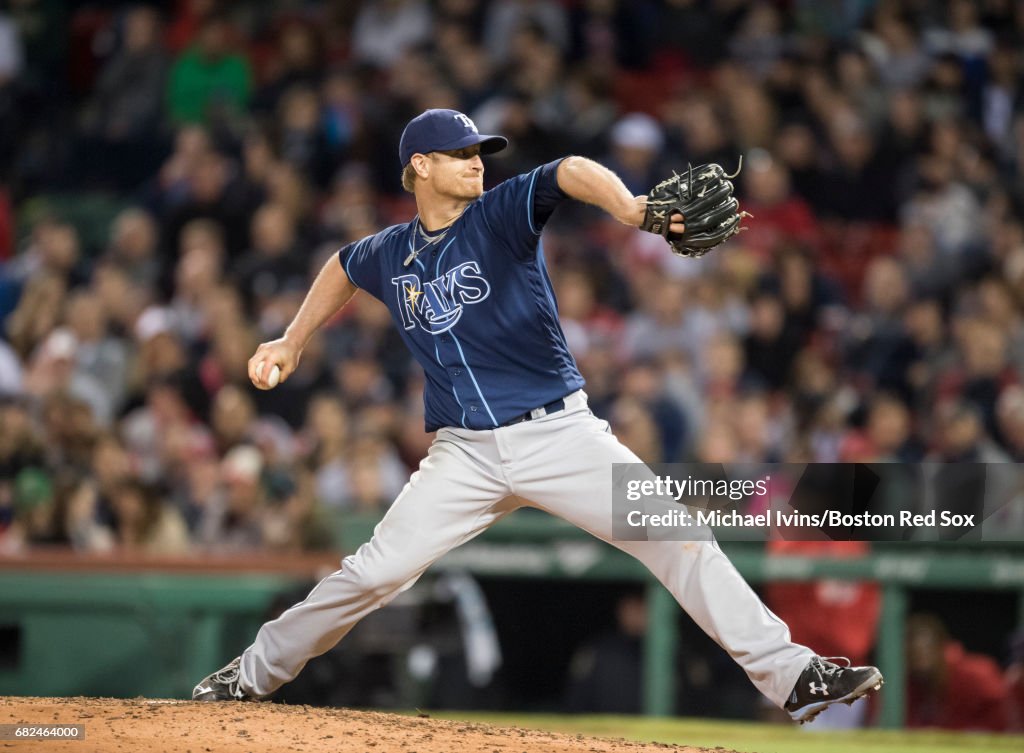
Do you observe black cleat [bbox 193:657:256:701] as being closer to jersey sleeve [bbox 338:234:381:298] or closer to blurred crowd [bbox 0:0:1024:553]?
jersey sleeve [bbox 338:234:381:298]

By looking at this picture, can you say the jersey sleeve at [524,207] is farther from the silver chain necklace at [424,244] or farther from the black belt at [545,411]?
the black belt at [545,411]

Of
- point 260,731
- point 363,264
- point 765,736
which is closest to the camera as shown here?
point 260,731

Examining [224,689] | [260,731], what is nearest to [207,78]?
[224,689]

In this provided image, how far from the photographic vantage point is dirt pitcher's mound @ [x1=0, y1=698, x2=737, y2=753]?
4.46 metres

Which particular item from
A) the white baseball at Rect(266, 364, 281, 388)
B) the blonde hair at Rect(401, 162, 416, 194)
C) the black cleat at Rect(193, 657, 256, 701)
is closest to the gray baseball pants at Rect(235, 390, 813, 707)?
the black cleat at Rect(193, 657, 256, 701)

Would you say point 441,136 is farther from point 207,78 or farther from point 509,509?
point 207,78

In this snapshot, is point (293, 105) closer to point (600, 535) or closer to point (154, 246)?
point (154, 246)

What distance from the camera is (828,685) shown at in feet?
14.9

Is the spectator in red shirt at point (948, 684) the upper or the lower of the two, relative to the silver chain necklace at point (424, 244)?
lower

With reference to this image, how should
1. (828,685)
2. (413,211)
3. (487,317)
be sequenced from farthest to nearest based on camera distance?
(413,211) → (487,317) → (828,685)

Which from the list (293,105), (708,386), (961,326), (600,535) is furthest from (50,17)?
(600,535)

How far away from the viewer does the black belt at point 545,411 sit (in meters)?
4.88

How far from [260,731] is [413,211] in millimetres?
6256

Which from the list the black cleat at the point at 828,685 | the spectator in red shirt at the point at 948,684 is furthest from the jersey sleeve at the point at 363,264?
the spectator in red shirt at the point at 948,684
